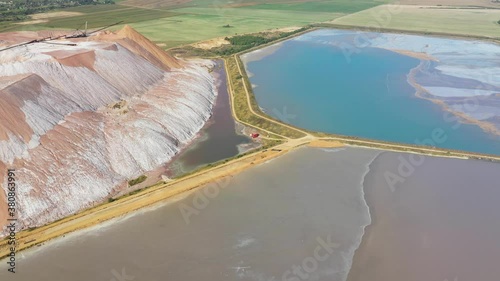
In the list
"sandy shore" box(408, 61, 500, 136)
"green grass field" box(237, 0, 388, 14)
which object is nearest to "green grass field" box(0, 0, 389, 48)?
"green grass field" box(237, 0, 388, 14)

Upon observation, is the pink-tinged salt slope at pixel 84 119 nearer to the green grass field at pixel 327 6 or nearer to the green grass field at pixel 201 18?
the green grass field at pixel 201 18

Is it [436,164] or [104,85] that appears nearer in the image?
[436,164]

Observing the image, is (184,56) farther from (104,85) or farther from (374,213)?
(374,213)

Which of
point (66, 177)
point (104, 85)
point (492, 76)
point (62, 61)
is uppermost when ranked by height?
point (62, 61)

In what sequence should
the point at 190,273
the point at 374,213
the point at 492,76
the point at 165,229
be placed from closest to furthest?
the point at 190,273
the point at 165,229
the point at 374,213
the point at 492,76

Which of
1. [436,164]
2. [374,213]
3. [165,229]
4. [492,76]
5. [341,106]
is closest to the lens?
[165,229]

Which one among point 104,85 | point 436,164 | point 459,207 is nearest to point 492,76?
point 436,164
